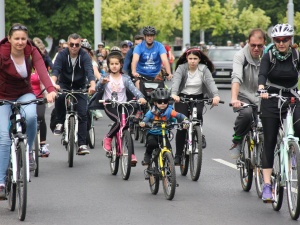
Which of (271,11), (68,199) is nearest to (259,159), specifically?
(68,199)

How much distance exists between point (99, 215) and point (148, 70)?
8575 mm

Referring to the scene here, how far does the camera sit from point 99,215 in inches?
390

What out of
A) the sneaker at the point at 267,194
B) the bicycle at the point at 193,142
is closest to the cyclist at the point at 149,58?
the bicycle at the point at 193,142

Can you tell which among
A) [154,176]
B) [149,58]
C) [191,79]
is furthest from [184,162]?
[149,58]

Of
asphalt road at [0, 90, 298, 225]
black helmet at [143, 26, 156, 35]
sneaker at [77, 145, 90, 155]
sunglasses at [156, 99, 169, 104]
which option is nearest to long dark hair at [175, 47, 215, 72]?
sunglasses at [156, 99, 169, 104]

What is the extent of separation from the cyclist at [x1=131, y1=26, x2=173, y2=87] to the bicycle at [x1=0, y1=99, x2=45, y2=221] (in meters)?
7.86

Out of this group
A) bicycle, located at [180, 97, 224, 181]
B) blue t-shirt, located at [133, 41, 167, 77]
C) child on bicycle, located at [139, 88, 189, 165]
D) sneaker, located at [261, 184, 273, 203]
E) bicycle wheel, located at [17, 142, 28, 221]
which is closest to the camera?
bicycle wheel, located at [17, 142, 28, 221]

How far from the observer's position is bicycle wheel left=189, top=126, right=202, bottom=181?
1227cm

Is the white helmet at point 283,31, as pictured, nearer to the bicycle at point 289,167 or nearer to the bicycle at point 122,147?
the bicycle at point 289,167

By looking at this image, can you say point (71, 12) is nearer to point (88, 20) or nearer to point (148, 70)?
point (88, 20)

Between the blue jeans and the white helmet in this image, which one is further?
the blue jeans

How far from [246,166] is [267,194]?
1.44 metres

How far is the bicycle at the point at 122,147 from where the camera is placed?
12.7m

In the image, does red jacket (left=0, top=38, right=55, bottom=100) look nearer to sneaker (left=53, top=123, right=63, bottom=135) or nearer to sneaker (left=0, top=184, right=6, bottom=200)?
sneaker (left=0, top=184, right=6, bottom=200)
